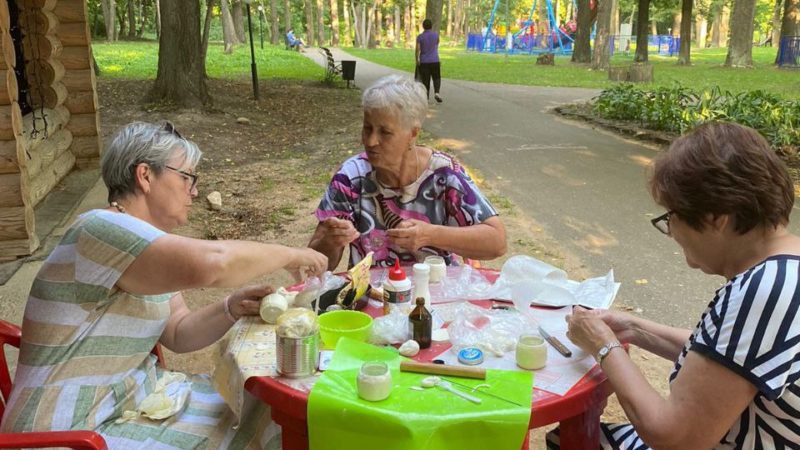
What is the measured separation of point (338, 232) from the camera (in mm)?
2770

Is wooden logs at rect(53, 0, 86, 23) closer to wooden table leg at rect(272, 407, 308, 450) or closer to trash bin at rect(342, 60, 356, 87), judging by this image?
wooden table leg at rect(272, 407, 308, 450)

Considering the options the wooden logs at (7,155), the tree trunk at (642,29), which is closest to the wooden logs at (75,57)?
the wooden logs at (7,155)

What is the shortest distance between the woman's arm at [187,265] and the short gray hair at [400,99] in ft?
3.62

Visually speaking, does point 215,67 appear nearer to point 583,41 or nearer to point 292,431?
point 583,41

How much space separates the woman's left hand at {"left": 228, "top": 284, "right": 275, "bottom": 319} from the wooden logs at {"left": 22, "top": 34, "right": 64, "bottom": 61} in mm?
6251

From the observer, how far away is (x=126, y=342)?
2.00 m

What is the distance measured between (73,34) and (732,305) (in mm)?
8197

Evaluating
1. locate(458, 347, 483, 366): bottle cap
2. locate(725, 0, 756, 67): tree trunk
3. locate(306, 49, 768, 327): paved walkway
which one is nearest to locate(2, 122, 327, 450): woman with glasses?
locate(458, 347, 483, 366): bottle cap

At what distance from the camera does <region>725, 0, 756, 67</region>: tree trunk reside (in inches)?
1001

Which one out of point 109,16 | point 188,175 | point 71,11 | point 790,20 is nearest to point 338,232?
point 188,175

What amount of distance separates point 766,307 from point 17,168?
5338 mm

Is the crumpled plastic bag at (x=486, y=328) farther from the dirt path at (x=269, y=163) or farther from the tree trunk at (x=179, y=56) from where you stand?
the tree trunk at (x=179, y=56)

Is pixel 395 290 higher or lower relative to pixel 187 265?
lower

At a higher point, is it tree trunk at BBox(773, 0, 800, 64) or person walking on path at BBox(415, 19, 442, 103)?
tree trunk at BBox(773, 0, 800, 64)
